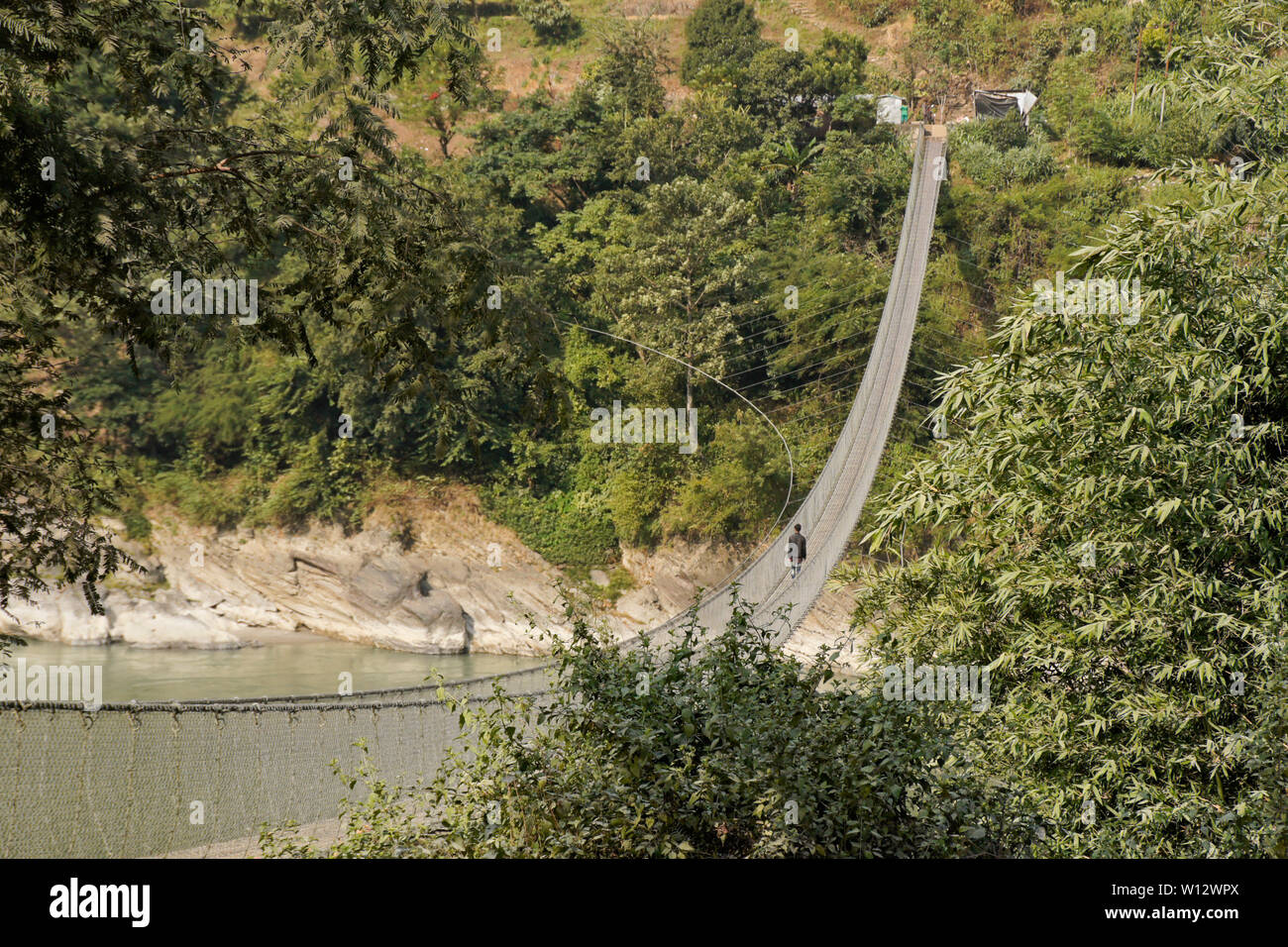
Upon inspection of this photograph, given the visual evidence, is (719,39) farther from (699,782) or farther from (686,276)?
(699,782)

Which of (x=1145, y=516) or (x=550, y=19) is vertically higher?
(x=550, y=19)

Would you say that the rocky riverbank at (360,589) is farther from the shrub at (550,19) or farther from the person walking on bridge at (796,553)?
the shrub at (550,19)

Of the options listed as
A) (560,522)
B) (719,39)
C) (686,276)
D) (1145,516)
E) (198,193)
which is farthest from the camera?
(719,39)

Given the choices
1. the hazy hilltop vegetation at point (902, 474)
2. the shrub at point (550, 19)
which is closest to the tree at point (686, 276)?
the shrub at point (550, 19)

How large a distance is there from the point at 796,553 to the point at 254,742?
223 inches

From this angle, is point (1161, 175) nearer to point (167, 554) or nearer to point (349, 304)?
point (349, 304)

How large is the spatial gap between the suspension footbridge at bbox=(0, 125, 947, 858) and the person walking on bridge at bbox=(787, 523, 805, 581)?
0.32 ft

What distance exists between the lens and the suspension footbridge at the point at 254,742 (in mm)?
5332

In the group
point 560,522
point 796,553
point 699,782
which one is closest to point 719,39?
point 560,522

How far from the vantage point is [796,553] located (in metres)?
12.4

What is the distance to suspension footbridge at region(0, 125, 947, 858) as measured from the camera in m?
5.33

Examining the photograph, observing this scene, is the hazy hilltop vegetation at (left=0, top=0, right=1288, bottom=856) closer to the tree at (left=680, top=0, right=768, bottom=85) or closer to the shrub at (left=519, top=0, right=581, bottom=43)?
the tree at (left=680, top=0, right=768, bottom=85)

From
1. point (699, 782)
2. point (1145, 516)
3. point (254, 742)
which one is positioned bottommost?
point (254, 742)

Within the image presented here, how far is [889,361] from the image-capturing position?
16.9 meters
